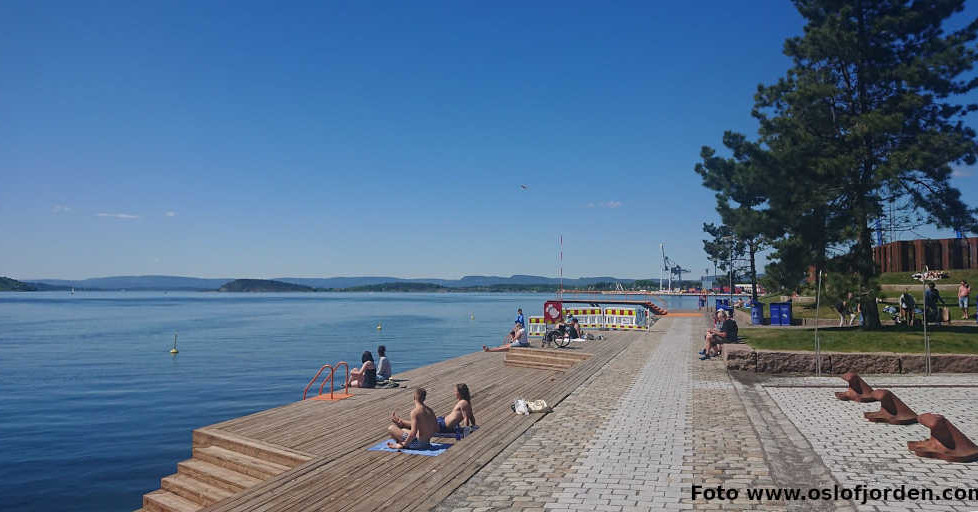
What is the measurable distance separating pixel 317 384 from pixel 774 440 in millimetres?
22493

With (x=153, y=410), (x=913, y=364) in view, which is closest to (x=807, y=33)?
(x=913, y=364)

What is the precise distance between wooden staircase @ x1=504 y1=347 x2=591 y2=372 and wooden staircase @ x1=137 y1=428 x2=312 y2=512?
1195 cm

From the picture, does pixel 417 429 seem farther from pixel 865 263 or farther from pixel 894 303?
pixel 894 303

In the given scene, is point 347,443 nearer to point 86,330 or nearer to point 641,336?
point 641,336

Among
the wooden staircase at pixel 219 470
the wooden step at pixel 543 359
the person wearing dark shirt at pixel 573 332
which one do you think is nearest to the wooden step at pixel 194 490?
the wooden staircase at pixel 219 470

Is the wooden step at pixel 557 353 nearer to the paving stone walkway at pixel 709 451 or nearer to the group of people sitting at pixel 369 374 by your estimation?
the group of people sitting at pixel 369 374

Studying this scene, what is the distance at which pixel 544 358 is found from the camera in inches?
835

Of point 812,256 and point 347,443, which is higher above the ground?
point 812,256

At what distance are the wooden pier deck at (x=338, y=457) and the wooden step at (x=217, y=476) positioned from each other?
2cm

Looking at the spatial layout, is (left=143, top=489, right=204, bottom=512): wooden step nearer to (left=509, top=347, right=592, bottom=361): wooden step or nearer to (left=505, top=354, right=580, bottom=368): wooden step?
(left=505, top=354, right=580, bottom=368): wooden step

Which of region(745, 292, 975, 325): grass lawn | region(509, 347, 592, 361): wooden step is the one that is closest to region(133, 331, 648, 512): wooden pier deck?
region(509, 347, 592, 361): wooden step

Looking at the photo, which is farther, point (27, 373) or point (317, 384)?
point (27, 373)

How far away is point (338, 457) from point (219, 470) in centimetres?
290

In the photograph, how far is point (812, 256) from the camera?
20219 mm
